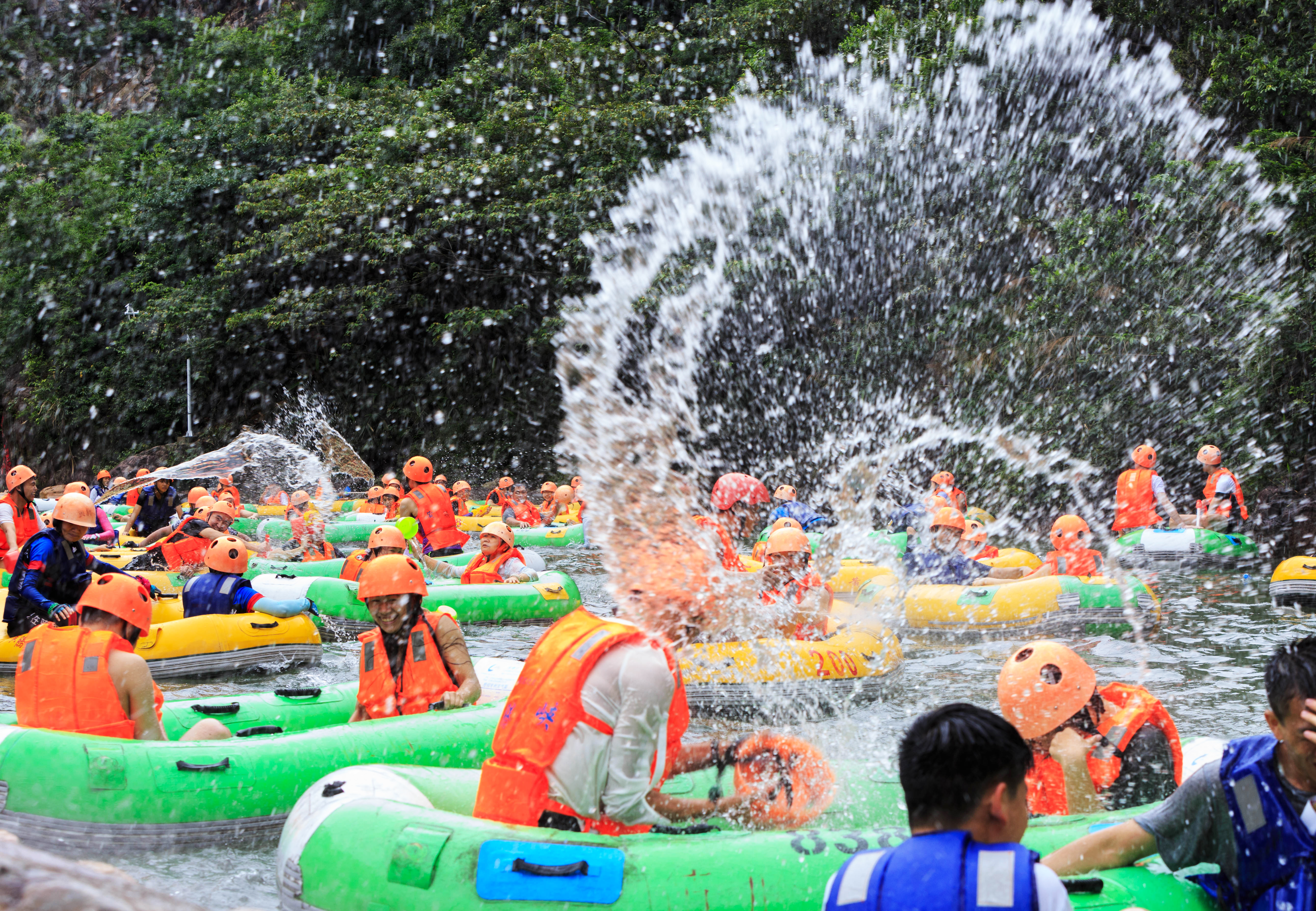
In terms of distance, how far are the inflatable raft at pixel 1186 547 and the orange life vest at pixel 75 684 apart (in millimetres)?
10737

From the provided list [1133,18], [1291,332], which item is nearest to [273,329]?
[1133,18]

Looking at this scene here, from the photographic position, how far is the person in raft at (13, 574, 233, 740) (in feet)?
15.5

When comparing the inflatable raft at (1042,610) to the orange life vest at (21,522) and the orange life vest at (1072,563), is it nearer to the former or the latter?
the orange life vest at (1072,563)

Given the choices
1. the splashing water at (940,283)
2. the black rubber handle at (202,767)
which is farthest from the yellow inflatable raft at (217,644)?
the black rubber handle at (202,767)

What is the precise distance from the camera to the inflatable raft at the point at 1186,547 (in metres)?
11.6

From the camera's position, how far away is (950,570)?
33.6ft

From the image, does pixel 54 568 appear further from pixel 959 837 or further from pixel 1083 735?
pixel 959 837

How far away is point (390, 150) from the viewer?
27766 millimetres

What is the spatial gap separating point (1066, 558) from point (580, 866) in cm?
846

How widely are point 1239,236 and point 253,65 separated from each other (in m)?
33.9

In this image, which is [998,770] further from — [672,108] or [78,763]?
[672,108]

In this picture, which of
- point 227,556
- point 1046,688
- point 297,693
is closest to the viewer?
point 1046,688

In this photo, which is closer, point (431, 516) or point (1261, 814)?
point (1261, 814)

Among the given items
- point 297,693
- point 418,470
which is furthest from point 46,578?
point 418,470
